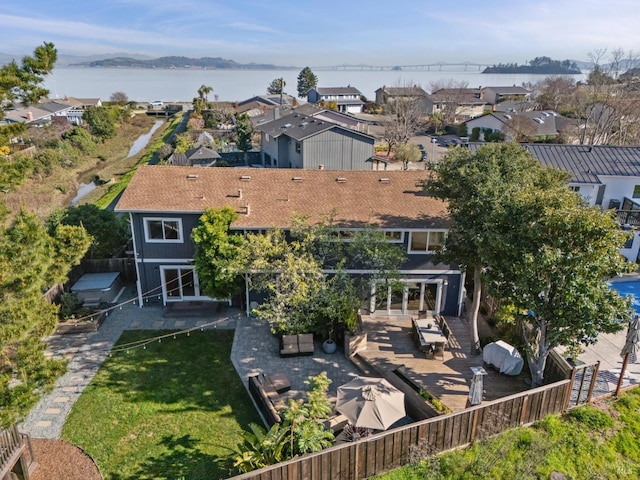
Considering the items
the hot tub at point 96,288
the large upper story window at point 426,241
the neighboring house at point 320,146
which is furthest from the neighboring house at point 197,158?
the large upper story window at point 426,241

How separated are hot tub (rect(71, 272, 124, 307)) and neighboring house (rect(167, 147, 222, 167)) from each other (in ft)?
72.4

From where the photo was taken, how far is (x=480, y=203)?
558 inches

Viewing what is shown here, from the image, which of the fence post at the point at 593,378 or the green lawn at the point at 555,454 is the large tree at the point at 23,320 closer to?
the green lawn at the point at 555,454

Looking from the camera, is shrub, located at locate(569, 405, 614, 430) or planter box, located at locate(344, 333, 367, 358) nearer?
shrub, located at locate(569, 405, 614, 430)

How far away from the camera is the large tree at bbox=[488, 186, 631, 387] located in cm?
1175

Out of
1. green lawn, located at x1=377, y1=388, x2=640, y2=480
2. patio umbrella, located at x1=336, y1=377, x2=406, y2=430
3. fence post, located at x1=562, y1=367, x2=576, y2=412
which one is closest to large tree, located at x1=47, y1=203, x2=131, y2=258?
patio umbrella, located at x1=336, y1=377, x2=406, y2=430

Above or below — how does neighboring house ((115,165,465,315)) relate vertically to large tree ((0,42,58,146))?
below

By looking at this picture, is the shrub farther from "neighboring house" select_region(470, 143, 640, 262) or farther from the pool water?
"neighboring house" select_region(470, 143, 640, 262)

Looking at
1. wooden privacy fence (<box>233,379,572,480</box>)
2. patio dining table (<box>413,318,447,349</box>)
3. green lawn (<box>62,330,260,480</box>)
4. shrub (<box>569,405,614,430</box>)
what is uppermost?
wooden privacy fence (<box>233,379,572,480</box>)

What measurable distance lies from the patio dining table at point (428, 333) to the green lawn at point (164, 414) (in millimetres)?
6774

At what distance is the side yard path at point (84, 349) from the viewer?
14211 millimetres

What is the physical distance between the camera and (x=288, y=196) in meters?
21.7

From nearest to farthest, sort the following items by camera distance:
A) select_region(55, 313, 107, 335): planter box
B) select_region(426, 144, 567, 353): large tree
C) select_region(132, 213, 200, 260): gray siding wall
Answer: select_region(426, 144, 567, 353): large tree, select_region(55, 313, 107, 335): planter box, select_region(132, 213, 200, 260): gray siding wall

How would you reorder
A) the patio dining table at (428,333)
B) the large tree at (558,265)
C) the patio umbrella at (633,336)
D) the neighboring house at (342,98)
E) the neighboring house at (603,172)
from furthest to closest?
the neighboring house at (342,98) → the neighboring house at (603,172) → the patio dining table at (428,333) → the patio umbrella at (633,336) → the large tree at (558,265)
